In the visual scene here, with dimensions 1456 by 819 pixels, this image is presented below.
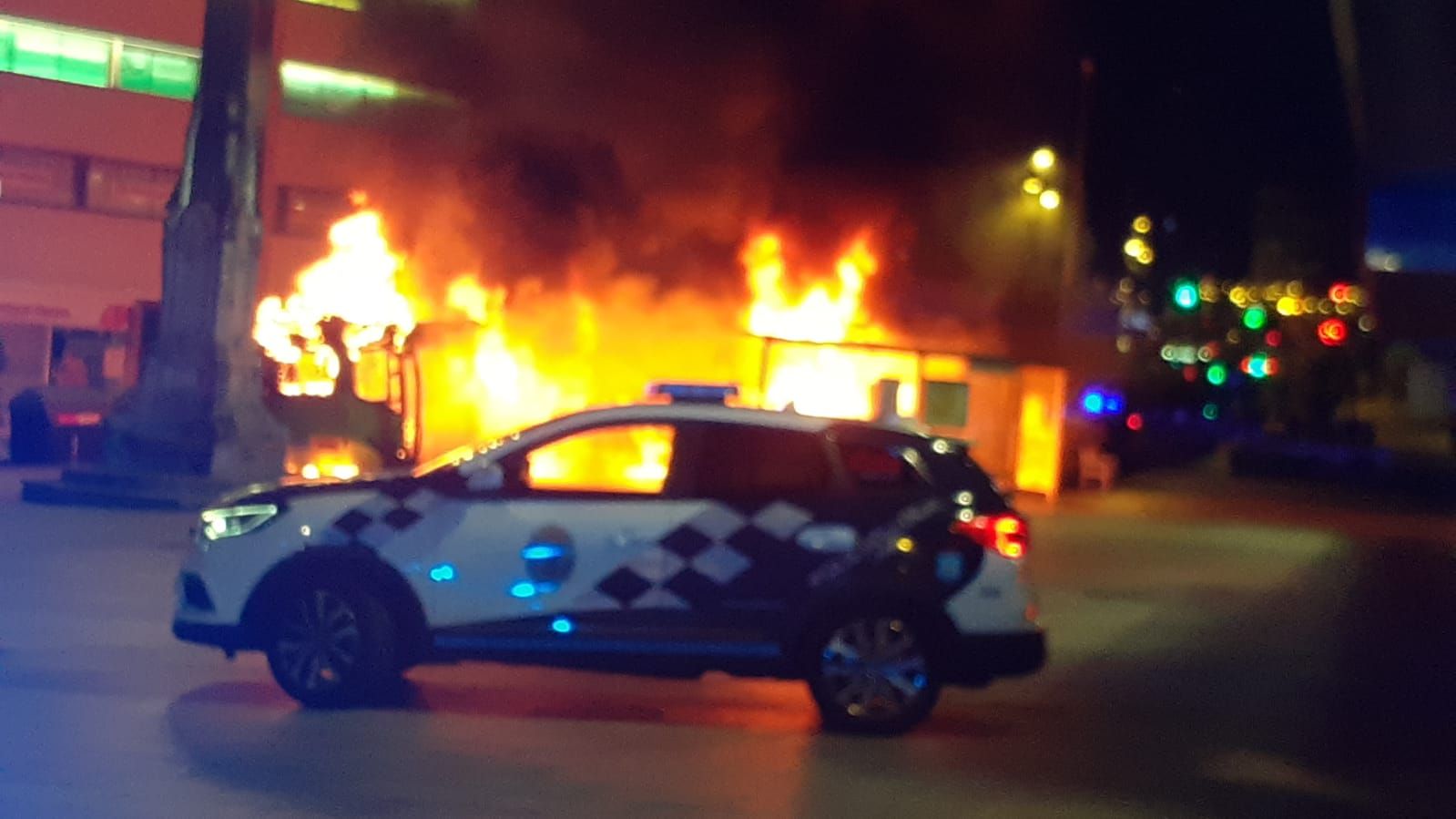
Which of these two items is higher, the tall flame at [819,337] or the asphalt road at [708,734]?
the tall flame at [819,337]

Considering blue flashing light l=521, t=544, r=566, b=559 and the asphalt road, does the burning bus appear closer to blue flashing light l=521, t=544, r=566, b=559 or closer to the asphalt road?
the asphalt road

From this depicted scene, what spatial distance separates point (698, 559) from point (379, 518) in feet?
5.13

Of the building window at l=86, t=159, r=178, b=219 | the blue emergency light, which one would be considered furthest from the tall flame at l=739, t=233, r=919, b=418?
the building window at l=86, t=159, r=178, b=219

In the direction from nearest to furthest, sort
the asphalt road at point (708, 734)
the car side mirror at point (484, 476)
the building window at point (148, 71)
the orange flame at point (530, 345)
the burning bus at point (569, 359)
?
the asphalt road at point (708, 734) → the car side mirror at point (484, 476) → the burning bus at point (569, 359) → the orange flame at point (530, 345) → the building window at point (148, 71)

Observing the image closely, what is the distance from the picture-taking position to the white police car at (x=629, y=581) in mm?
7820

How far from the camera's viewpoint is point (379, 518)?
7.83m

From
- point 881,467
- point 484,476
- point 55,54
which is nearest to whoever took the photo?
point 484,476

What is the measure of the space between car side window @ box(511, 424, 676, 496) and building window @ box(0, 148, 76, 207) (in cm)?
2744

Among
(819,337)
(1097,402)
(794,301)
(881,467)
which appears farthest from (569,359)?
(881,467)

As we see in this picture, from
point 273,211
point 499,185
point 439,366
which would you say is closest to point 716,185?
point 499,185

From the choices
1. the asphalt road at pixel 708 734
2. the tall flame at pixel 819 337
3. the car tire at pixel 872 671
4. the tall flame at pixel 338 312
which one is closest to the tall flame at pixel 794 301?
the tall flame at pixel 819 337

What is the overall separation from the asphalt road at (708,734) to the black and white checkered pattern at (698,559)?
2.11 feet

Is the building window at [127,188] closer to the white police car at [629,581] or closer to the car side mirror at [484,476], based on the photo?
the white police car at [629,581]

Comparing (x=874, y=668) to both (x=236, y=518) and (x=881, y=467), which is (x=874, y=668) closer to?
(x=881, y=467)
